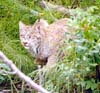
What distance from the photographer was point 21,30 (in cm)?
413

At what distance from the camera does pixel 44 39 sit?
393 centimetres

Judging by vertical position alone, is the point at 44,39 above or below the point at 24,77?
below

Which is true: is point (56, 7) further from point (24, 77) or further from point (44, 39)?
point (24, 77)

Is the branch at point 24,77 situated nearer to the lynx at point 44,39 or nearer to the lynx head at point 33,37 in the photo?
the lynx at point 44,39

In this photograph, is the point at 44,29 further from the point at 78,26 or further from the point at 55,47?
the point at 78,26

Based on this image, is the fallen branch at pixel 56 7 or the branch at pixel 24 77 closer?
the branch at pixel 24 77

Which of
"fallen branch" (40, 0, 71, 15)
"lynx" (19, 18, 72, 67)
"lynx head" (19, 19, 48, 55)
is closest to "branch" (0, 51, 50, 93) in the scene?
"lynx" (19, 18, 72, 67)

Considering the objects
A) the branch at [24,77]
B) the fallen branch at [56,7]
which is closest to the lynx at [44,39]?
the fallen branch at [56,7]

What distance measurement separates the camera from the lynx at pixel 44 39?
3820 millimetres

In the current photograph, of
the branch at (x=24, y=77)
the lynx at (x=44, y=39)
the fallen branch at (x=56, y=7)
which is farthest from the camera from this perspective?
the fallen branch at (x=56, y=7)

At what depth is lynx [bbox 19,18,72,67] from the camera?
12.5 ft

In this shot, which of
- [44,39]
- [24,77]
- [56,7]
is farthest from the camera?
[56,7]

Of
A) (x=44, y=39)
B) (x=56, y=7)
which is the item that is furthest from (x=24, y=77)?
(x=56, y=7)

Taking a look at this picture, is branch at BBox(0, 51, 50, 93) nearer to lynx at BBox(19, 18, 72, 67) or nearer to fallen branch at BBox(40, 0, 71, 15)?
lynx at BBox(19, 18, 72, 67)
